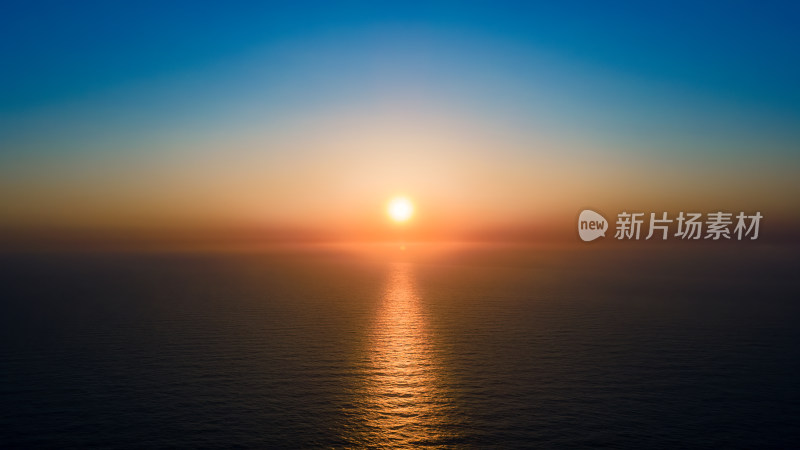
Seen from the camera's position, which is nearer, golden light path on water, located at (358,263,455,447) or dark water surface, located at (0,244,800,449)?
dark water surface, located at (0,244,800,449)

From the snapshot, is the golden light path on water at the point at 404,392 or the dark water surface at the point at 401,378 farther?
the golden light path on water at the point at 404,392

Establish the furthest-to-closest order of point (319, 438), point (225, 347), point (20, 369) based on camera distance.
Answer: point (225, 347) → point (20, 369) → point (319, 438)

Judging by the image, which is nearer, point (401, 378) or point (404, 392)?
point (404, 392)

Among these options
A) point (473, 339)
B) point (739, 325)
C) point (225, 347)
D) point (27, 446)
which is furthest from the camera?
point (739, 325)

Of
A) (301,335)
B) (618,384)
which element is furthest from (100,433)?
(618,384)

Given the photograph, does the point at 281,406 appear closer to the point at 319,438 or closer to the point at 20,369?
the point at 319,438

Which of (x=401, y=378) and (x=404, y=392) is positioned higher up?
(x=401, y=378)

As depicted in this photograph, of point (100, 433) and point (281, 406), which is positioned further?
point (281, 406)

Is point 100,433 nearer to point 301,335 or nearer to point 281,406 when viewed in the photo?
point 281,406
